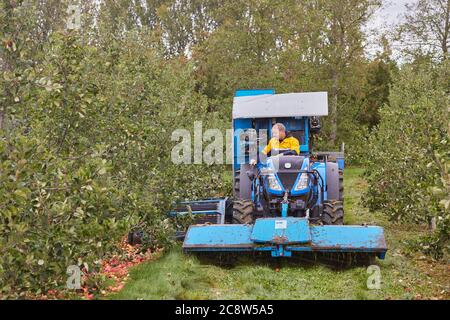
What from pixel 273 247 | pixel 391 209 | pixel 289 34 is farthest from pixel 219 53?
pixel 273 247

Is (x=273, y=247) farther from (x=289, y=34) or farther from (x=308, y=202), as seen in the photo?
(x=289, y=34)

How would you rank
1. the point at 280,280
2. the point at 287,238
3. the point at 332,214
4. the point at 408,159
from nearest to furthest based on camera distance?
the point at 280,280 → the point at 287,238 → the point at 332,214 → the point at 408,159

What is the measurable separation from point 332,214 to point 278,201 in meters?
0.95

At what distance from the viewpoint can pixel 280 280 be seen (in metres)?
8.36

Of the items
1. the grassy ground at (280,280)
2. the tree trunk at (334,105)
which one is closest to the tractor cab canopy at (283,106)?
the grassy ground at (280,280)

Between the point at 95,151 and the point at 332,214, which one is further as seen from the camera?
the point at 332,214

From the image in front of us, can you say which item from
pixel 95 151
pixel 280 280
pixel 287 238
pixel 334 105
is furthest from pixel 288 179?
pixel 334 105

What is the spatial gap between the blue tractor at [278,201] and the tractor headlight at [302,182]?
0.02 metres

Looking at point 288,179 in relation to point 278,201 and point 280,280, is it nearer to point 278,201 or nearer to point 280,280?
point 278,201

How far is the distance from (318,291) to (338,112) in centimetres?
2529

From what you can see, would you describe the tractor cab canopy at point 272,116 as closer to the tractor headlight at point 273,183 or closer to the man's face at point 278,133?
the man's face at point 278,133

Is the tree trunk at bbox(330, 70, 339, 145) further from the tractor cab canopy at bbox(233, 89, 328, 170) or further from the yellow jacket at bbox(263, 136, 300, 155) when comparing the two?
the yellow jacket at bbox(263, 136, 300, 155)
